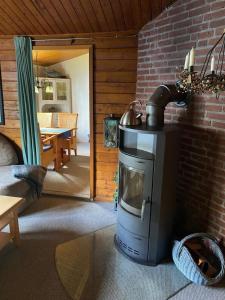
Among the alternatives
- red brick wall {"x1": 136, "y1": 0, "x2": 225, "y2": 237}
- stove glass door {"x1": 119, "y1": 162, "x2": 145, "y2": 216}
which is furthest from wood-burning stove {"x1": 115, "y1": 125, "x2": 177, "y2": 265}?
red brick wall {"x1": 136, "y1": 0, "x2": 225, "y2": 237}

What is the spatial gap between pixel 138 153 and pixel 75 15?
1.66 metres

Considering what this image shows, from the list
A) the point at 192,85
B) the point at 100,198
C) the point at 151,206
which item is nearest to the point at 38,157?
the point at 100,198

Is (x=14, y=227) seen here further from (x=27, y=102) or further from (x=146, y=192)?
(x=27, y=102)

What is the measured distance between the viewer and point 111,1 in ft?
7.43

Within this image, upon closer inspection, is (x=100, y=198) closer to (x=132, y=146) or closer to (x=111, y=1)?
(x=132, y=146)

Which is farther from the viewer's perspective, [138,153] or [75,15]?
[75,15]

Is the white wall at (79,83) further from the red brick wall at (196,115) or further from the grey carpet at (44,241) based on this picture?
the red brick wall at (196,115)

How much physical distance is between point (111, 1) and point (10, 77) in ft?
5.46

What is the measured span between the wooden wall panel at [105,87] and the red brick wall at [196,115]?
35 cm

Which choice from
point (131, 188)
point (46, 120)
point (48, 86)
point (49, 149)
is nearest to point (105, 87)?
point (131, 188)

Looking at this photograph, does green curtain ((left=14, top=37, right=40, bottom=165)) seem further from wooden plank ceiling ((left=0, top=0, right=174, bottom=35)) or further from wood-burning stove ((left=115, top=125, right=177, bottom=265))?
wood-burning stove ((left=115, top=125, right=177, bottom=265))

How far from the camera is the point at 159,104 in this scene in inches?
76.8

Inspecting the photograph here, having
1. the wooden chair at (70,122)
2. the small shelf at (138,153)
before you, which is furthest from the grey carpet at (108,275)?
the wooden chair at (70,122)

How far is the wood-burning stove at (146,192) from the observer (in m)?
1.85
